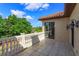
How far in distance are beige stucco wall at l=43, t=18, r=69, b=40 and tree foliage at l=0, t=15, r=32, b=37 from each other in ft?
7.67

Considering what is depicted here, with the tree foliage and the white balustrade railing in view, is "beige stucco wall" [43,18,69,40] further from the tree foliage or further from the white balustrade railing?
the white balustrade railing

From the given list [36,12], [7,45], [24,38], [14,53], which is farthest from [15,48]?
Result: [36,12]

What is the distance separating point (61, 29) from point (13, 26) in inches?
133

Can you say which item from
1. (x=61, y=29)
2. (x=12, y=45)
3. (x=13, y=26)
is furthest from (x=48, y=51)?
(x=13, y=26)

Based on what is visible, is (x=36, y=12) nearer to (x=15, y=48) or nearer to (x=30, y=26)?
(x=30, y=26)

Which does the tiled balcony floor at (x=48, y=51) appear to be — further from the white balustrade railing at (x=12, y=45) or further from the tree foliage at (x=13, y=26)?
the tree foliage at (x=13, y=26)

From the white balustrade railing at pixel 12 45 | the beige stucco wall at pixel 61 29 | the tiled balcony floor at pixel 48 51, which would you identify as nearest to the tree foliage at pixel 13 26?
the beige stucco wall at pixel 61 29

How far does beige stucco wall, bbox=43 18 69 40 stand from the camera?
32.2 ft

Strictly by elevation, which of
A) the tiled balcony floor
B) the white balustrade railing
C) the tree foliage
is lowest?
the tiled balcony floor

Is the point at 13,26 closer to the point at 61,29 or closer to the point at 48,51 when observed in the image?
the point at 61,29

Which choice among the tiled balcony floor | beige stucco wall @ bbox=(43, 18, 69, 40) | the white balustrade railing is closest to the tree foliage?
beige stucco wall @ bbox=(43, 18, 69, 40)

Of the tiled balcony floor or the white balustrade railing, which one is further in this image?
the tiled balcony floor

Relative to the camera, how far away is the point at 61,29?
10.1 m

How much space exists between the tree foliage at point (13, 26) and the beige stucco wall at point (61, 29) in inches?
92.1
